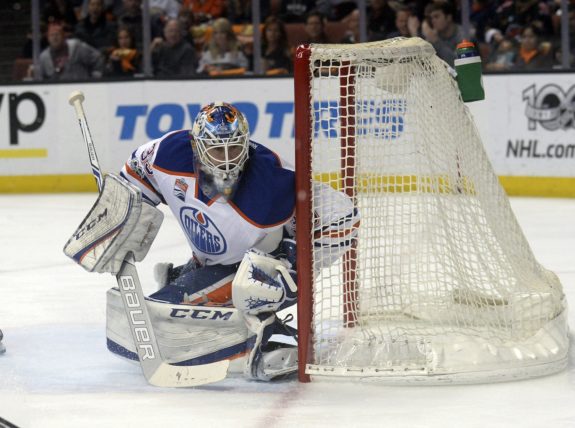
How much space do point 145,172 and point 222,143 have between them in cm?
41

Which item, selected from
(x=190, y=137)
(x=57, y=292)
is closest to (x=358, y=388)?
(x=190, y=137)

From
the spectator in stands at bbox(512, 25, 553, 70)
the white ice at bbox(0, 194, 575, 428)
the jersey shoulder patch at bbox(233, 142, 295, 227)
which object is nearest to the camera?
the white ice at bbox(0, 194, 575, 428)

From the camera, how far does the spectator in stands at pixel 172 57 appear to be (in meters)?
8.10

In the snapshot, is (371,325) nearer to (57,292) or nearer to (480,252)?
(480,252)

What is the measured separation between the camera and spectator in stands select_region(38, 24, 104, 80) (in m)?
8.26

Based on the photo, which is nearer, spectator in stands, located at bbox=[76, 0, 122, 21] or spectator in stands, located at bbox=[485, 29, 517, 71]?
spectator in stands, located at bbox=[485, 29, 517, 71]

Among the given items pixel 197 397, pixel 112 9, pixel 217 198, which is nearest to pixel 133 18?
pixel 112 9

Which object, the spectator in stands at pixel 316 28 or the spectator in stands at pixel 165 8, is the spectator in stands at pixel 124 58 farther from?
the spectator in stands at pixel 316 28

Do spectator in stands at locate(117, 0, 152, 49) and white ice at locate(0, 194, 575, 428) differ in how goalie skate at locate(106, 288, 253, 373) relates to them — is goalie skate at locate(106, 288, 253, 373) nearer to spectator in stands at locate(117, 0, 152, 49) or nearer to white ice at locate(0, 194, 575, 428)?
white ice at locate(0, 194, 575, 428)

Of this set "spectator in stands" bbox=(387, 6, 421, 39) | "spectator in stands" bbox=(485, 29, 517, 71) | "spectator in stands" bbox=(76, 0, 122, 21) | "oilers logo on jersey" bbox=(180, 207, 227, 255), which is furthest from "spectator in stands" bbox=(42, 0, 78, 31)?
"oilers logo on jersey" bbox=(180, 207, 227, 255)

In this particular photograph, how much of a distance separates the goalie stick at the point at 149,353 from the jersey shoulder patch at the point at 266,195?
13.8 inches

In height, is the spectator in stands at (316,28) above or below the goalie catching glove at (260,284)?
above

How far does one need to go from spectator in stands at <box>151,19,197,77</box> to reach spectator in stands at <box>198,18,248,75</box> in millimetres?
78

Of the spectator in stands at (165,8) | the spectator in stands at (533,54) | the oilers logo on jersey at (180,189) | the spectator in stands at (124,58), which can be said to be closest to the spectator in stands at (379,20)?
the spectator in stands at (533,54)
